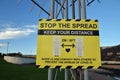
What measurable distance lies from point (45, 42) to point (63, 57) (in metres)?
0.51

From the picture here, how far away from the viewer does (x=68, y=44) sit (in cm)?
446

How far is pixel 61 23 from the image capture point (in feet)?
15.0

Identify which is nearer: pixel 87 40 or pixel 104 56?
pixel 87 40

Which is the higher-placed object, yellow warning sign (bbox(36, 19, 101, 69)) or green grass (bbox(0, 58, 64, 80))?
yellow warning sign (bbox(36, 19, 101, 69))

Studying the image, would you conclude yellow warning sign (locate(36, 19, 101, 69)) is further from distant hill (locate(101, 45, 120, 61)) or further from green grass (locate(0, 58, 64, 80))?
distant hill (locate(101, 45, 120, 61))

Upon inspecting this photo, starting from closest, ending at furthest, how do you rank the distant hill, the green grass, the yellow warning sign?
the yellow warning sign
the green grass
the distant hill

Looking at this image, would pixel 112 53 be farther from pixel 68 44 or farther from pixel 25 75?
pixel 68 44

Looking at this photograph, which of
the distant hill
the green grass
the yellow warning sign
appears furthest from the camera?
the distant hill

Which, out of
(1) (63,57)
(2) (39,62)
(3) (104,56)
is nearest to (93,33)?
(1) (63,57)

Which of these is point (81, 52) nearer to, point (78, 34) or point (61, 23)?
point (78, 34)

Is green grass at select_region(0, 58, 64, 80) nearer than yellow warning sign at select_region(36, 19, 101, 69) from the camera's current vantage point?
No

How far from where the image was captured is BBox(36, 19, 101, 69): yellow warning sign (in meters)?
4.41

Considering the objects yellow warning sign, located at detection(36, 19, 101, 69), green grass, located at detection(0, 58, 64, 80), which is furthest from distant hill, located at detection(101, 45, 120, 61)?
yellow warning sign, located at detection(36, 19, 101, 69)

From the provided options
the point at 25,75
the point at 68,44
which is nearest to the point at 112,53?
the point at 25,75
